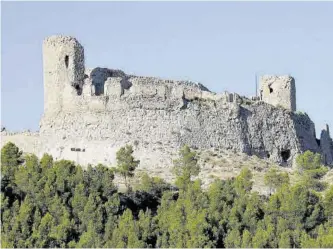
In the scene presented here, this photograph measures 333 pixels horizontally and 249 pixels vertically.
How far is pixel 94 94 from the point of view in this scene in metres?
66.5

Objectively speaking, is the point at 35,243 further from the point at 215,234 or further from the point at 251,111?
the point at 251,111

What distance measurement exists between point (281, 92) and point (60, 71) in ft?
37.1

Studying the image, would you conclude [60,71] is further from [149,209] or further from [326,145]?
[326,145]

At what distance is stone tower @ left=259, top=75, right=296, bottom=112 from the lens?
72.5m

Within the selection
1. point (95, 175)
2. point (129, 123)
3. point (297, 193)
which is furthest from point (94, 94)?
point (297, 193)

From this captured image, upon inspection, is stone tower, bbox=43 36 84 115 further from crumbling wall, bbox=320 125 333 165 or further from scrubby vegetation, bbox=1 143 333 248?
crumbling wall, bbox=320 125 333 165

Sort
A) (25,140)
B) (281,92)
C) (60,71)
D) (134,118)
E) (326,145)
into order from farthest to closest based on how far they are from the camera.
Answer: (326,145) < (281,92) < (25,140) < (60,71) < (134,118)

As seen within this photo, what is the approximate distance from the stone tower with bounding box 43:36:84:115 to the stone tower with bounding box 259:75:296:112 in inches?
395

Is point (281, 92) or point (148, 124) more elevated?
point (281, 92)

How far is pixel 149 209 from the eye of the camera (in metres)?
59.5

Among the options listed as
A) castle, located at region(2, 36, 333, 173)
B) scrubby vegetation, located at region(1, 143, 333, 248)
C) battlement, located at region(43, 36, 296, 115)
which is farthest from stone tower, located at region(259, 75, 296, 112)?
scrubby vegetation, located at region(1, 143, 333, 248)

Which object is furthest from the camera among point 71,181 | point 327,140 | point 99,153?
point 327,140

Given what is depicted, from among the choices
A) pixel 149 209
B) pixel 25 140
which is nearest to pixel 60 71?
pixel 25 140

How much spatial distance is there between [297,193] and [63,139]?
11407 millimetres
